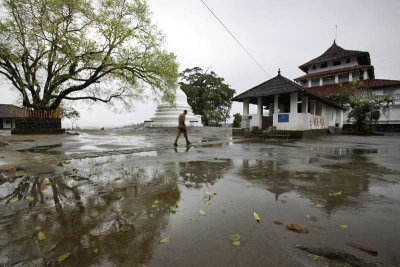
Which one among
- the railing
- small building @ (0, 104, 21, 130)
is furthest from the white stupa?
small building @ (0, 104, 21, 130)

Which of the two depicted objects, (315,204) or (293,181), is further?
(293,181)

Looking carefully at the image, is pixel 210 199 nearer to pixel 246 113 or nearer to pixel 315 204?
pixel 315 204

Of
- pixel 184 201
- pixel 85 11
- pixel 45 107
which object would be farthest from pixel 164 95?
pixel 184 201

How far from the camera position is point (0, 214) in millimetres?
2238

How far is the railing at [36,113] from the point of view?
14.0 m

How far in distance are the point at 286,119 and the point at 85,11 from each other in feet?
53.3

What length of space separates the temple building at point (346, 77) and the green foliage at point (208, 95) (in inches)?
526

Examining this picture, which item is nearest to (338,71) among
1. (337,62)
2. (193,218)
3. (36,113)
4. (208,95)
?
(337,62)

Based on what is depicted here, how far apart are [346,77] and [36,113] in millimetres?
37624

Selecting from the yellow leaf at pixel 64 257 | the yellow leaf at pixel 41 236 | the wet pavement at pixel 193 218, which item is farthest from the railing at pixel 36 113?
the yellow leaf at pixel 64 257

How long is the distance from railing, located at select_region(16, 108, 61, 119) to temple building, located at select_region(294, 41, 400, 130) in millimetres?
29945

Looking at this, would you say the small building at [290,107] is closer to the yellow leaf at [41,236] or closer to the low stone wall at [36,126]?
the yellow leaf at [41,236]

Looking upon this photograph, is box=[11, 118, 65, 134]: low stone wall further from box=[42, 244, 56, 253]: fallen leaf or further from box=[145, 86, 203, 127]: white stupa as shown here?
box=[42, 244, 56, 253]: fallen leaf

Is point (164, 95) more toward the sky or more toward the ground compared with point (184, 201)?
more toward the sky
